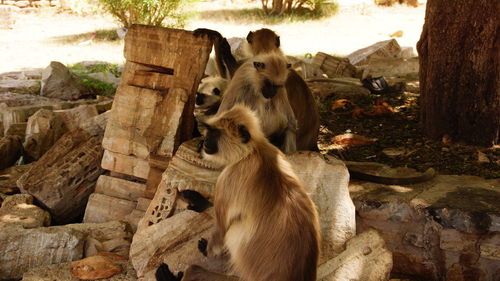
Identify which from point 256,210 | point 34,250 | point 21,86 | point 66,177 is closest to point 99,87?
point 21,86

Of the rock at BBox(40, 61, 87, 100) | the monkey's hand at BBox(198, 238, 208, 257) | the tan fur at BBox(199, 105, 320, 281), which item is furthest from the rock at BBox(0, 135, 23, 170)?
the tan fur at BBox(199, 105, 320, 281)

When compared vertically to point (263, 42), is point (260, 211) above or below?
below

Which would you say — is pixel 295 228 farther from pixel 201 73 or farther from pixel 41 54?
pixel 41 54

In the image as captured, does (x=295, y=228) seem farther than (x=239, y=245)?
No

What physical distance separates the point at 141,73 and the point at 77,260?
4.89 feet

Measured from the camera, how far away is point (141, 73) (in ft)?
14.1

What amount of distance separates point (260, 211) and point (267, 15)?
1202 centimetres

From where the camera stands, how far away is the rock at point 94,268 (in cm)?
329

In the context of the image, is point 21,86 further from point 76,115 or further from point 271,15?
point 271,15

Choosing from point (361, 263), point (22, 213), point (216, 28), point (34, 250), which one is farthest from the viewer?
point (216, 28)

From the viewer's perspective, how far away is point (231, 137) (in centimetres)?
→ 284

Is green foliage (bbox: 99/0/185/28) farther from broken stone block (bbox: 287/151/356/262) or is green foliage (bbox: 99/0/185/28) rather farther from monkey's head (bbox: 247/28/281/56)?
broken stone block (bbox: 287/151/356/262)

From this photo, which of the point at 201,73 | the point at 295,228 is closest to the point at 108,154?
the point at 201,73

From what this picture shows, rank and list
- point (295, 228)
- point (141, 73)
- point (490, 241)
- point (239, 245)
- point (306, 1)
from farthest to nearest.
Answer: point (306, 1)
point (141, 73)
point (490, 241)
point (239, 245)
point (295, 228)
